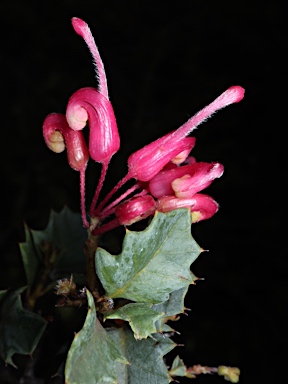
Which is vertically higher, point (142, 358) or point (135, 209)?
point (135, 209)

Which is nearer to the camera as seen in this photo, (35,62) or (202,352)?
(202,352)

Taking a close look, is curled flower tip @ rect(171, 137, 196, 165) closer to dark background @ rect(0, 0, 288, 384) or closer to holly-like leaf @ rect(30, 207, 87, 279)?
holly-like leaf @ rect(30, 207, 87, 279)

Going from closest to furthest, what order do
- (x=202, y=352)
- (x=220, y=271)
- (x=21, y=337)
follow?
(x=21, y=337), (x=202, y=352), (x=220, y=271)

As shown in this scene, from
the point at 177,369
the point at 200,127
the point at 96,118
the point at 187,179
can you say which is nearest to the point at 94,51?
the point at 96,118

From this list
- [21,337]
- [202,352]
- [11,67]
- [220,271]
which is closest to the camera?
[21,337]

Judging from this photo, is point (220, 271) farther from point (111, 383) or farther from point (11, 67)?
point (111, 383)

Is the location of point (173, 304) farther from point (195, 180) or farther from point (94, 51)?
point (94, 51)

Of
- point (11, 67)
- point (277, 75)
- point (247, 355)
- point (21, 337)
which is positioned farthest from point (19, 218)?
point (21, 337)

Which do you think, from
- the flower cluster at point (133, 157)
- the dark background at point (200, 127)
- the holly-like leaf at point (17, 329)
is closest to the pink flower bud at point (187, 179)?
the flower cluster at point (133, 157)
